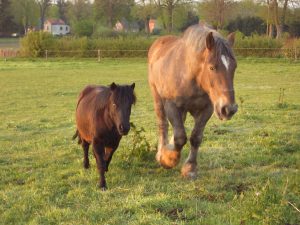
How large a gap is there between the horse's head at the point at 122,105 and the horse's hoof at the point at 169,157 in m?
0.93

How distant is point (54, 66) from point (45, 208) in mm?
29702

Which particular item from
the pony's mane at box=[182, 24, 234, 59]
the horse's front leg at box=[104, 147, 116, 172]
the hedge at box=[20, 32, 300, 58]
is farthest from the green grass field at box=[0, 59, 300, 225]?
the hedge at box=[20, 32, 300, 58]

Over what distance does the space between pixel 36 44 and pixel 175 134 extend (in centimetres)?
3634

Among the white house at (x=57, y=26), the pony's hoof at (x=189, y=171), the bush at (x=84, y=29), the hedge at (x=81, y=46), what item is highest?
the white house at (x=57, y=26)

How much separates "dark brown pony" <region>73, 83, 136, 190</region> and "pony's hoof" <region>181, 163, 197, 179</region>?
1027 mm

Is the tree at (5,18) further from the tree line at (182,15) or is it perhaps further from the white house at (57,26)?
the white house at (57,26)

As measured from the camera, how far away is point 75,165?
693cm

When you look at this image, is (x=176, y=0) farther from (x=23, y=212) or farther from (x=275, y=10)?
(x=23, y=212)

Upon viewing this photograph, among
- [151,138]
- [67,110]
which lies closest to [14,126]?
[67,110]

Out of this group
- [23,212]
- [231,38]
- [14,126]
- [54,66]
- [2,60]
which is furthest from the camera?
[2,60]

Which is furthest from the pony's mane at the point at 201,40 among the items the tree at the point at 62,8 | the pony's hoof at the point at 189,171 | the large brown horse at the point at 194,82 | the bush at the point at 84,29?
the tree at the point at 62,8

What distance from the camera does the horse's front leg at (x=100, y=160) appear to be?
18.7 ft

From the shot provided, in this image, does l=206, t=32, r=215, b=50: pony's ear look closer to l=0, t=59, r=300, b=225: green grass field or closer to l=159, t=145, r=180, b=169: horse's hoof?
l=0, t=59, r=300, b=225: green grass field

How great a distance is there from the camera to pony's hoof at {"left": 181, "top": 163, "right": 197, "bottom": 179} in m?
6.00
